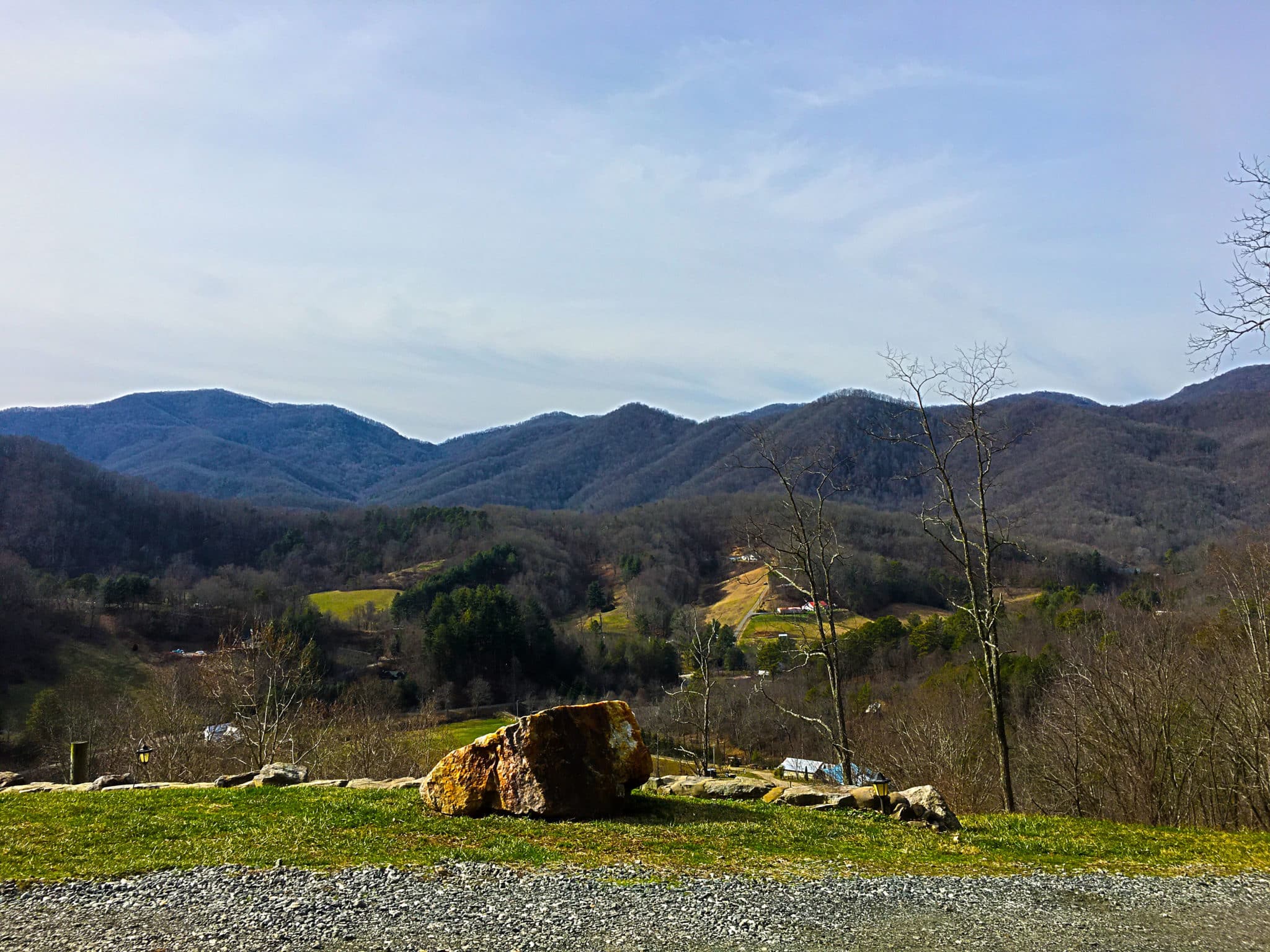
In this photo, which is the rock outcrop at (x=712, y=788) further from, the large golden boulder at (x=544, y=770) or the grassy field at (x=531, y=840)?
the large golden boulder at (x=544, y=770)

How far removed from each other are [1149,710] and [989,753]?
53.3 ft

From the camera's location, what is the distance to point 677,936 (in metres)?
8.65

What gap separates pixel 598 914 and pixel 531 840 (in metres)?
3.30

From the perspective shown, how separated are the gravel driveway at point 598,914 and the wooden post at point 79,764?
10432mm

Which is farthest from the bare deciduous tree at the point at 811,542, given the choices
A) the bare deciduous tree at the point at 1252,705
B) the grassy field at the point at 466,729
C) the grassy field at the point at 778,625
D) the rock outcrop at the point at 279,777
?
the grassy field at the point at 778,625

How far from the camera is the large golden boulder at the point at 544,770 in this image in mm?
13773

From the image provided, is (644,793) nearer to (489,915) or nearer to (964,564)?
(489,915)

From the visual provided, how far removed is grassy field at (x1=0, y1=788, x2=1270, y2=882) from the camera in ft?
35.8

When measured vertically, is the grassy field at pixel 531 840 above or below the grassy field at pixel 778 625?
above

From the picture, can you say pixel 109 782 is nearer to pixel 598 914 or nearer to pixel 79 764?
pixel 79 764

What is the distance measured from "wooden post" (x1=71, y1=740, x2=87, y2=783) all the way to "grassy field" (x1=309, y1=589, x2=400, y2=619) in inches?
3648

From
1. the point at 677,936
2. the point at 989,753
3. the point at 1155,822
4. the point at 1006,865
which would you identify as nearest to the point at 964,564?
the point at 1155,822

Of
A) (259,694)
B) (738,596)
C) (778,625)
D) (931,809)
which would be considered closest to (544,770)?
(931,809)

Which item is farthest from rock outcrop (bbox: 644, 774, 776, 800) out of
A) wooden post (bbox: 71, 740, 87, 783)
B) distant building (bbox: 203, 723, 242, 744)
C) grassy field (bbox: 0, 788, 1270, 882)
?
distant building (bbox: 203, 723, 242, 744)
